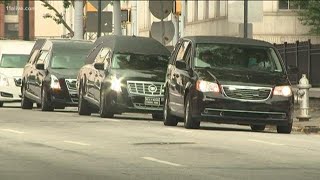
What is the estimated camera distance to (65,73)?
30547mm

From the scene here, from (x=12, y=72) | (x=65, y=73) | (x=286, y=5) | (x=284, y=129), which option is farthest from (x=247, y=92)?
(x=286, y=5)

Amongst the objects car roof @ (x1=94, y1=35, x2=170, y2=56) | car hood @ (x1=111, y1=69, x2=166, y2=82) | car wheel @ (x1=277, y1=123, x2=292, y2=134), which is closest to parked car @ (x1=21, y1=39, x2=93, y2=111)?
car roof @ (x1=94, y1=35, x2=170, y2=56)

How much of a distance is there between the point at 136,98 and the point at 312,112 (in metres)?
6.13

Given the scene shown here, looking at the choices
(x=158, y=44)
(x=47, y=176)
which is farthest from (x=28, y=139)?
(x=158, y=44)

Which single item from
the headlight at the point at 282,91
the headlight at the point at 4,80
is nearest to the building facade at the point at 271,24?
the headlight at the point at 4,80

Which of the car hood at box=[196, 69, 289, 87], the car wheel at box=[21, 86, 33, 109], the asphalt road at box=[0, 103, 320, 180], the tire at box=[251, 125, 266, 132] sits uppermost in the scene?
the car hood at box=[196, 69, 289, 87]

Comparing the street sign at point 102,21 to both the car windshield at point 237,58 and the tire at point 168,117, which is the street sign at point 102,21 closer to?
the tire at point 168,117

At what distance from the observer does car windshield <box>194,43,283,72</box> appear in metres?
22.4

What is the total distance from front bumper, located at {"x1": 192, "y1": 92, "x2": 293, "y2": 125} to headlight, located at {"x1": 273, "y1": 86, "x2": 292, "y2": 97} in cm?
8

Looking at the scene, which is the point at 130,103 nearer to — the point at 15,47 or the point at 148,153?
the point at 148,153

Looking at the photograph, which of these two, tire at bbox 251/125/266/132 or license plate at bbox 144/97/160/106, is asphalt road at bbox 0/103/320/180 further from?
license plate at bbox 144/97/160/106

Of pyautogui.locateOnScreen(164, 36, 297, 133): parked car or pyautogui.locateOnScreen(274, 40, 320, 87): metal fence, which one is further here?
pyautogui.locateOnScreen(274, 40, 320, 87): metal fence

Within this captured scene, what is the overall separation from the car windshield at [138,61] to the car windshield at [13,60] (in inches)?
366

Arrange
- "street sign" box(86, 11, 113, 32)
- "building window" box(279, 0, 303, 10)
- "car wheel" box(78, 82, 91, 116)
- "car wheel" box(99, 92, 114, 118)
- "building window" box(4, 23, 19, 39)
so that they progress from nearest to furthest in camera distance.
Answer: "car wheel" box(99, 92, 114, 118)
"car wheel" box(78, 82, 91, 116)
"street sign" box(86, 11, 113, 32)
"building window" box(279, 0, 303, 10)
"building window" box(4, 23, 19, 39)
